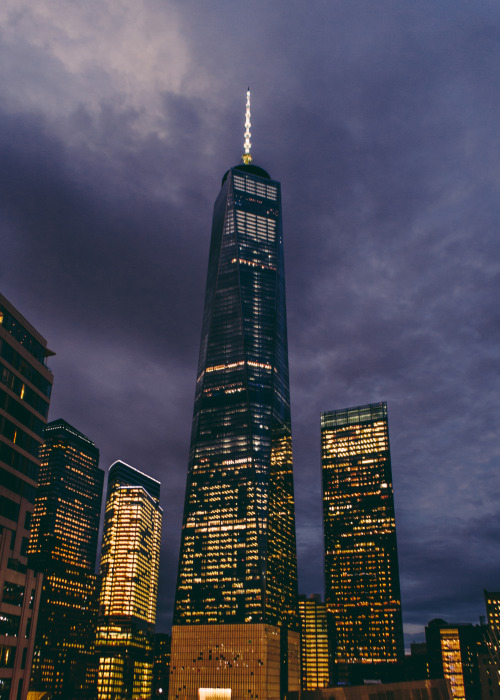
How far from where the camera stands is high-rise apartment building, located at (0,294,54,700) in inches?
2630

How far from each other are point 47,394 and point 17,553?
68.5 feet

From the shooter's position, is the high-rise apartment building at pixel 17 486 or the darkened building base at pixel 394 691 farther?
the darkened building base at pixel 394 691

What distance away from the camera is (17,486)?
237 ft

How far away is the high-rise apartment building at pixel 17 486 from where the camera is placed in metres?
66.8

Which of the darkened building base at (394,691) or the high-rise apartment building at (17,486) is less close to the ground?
the high-rise apartment building at (17,486)

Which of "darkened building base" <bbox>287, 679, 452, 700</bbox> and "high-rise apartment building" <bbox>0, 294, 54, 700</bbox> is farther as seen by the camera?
"darkened building base" <bbox>287, 679, 452, 700</bbox>

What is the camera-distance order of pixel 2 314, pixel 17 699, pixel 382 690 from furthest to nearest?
pixel 382 690 → pixel 2 314 → pixel 17 699

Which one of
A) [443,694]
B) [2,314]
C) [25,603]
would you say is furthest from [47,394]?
[443,694]

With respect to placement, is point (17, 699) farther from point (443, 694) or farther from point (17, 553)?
point (443, 694)

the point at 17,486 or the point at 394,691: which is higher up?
the point at 17,486

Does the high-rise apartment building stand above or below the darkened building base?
above

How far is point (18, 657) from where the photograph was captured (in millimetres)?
68000

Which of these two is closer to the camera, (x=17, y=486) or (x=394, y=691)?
(x=17, y=486)

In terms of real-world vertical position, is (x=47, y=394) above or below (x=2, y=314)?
below
